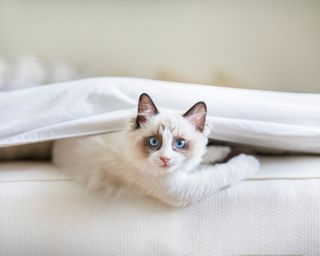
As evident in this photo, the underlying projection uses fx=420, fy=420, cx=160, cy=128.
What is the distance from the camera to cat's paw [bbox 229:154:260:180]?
1.04 metres

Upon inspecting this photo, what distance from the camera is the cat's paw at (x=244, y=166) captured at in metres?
1.04

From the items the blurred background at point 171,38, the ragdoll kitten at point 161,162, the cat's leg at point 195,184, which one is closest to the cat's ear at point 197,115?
the ragdoll kitten at point 161,162

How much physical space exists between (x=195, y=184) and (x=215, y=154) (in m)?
0.18

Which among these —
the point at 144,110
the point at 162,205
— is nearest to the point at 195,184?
the point at 162,205

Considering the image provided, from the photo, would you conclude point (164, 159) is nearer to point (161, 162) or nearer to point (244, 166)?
point (161, 162)

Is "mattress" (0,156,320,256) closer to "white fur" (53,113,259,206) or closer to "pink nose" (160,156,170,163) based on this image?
"white fur" (53,113,259,206)

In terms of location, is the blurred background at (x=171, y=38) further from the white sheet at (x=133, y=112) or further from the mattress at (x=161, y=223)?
the mattress at (x=161, y=223)

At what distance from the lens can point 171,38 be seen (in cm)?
Result: 168

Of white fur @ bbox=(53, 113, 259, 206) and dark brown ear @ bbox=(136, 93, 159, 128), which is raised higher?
dark brown ear @ bbox=(136, 93, 159, 128)

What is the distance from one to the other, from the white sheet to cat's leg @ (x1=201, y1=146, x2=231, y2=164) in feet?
0.15

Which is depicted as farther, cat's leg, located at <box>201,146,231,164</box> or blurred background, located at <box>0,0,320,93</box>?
blurred background, located at <box>0,0,320,93</box>

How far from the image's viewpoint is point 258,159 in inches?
46.4

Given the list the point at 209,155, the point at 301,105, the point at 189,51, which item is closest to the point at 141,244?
the point at 209,155

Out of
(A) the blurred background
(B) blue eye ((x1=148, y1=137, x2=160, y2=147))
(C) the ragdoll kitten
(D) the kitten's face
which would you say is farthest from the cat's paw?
(A) the blurred background
